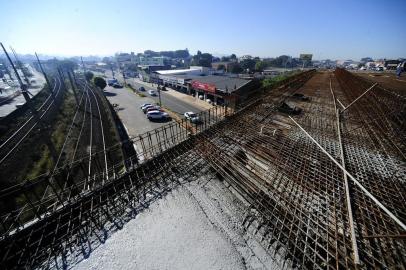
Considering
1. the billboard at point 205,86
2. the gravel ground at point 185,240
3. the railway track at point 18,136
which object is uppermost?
the gravel ground at point 185,240

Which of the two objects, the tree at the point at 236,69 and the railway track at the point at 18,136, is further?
the tree at the point at 236,69

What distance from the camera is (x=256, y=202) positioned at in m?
5.32

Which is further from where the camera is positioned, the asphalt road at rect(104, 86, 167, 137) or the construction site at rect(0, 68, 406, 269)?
the asphalt road at rect(104, 86, 167, 137)

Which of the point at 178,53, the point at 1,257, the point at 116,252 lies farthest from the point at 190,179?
the point at 178,53

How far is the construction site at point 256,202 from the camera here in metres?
4.05

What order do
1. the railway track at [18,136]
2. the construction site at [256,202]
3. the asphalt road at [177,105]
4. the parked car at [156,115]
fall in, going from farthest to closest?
the asphalt road at [177,105] → the parked car at [156,115] → the railway track at [18,136] → the construction site at [256,202]

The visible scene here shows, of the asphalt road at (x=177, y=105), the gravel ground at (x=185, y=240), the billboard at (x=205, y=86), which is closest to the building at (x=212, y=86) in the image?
the billboard at (x=205, y=86)

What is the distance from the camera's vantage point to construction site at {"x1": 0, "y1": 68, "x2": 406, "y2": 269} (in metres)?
4.05

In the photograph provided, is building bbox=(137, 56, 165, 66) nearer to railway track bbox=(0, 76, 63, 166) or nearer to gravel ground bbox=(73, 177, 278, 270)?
railway track bbox=(0, 76, 63, 166)

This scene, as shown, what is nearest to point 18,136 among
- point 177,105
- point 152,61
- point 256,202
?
point 177,105

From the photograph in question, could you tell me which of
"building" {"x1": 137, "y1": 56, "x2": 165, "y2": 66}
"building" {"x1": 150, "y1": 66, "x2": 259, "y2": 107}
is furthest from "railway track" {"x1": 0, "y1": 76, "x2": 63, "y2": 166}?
"building" {"x1": 137, "y1": 56, "x2": 165, "y2": 66}

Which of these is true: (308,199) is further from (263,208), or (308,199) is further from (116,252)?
(116,252)

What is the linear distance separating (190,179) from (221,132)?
4.03m

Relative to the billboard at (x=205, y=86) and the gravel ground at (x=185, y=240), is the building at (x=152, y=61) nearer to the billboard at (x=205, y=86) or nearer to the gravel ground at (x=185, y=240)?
the billboard at (x=205, y=86)
